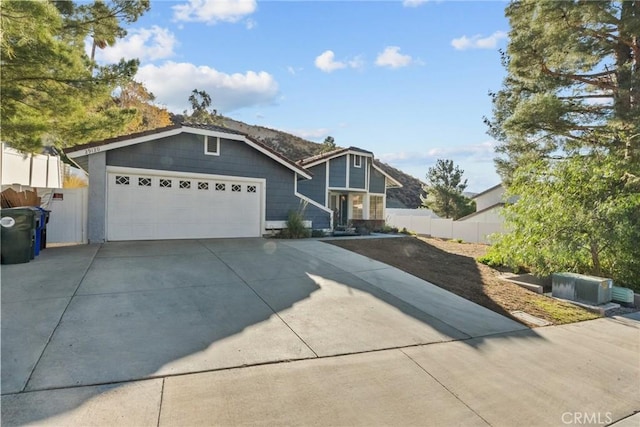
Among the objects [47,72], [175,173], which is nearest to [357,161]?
[175,173]

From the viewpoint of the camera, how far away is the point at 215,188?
12.5 m

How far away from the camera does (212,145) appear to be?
1244 cm

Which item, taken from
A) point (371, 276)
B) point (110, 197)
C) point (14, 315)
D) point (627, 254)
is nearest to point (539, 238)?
point (627, 254)

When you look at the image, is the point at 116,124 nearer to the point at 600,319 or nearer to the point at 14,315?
the point at 14,315

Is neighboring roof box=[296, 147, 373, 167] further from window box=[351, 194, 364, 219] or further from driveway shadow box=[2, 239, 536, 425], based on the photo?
driveway shadow box=[2, 239, 536, 425]

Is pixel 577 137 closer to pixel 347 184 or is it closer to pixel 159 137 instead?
pixel 347 184

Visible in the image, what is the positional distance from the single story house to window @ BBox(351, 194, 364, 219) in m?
6.88

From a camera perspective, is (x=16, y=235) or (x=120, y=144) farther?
(x=120, y=144)

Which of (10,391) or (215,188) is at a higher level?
(215,188)

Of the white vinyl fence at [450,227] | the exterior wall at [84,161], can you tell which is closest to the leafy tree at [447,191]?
the white vinyl fence at [450,227]

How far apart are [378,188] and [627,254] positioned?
14.5m

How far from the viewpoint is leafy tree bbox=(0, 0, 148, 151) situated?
6.67m

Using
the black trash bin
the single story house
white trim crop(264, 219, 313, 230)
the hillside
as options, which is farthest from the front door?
the hillside

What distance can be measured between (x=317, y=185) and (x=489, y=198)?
20.7 meters
